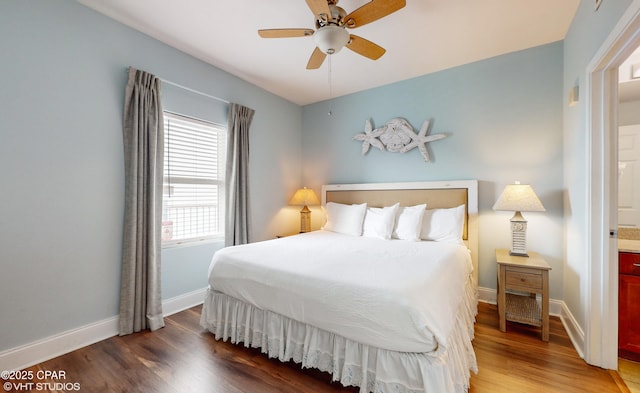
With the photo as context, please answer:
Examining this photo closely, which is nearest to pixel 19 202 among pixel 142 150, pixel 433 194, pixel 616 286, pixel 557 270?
pixel 142 150

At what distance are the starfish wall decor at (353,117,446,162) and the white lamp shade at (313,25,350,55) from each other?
179 centimetres

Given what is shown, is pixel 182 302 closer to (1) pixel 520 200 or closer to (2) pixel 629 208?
(1) pixel 520 200

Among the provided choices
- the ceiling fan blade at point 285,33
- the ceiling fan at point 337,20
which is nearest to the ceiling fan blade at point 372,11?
the ceiling fan at point 337,20

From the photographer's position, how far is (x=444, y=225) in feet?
9.10

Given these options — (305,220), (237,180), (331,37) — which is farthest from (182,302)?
(331,37)

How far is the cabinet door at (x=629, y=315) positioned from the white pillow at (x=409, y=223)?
59.6 inches

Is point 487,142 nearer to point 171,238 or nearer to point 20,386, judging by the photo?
point 171,238

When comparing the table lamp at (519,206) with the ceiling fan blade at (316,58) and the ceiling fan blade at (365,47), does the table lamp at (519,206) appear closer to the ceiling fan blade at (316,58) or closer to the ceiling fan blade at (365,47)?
the ceiling fan blade at (365,47)

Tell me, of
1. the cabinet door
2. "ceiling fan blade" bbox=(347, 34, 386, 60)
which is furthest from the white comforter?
"ceiling fan blade" bbox=(347, 34, 386, 60)

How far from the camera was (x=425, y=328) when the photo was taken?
49.0 inches

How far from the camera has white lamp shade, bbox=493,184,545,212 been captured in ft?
7.63

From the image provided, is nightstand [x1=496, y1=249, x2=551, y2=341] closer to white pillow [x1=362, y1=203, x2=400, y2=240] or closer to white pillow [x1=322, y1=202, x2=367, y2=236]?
white pillow [x1=362, y1=203, x2=400, y2=240]

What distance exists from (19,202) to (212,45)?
210cm

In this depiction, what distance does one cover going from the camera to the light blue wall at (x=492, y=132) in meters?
2.60
